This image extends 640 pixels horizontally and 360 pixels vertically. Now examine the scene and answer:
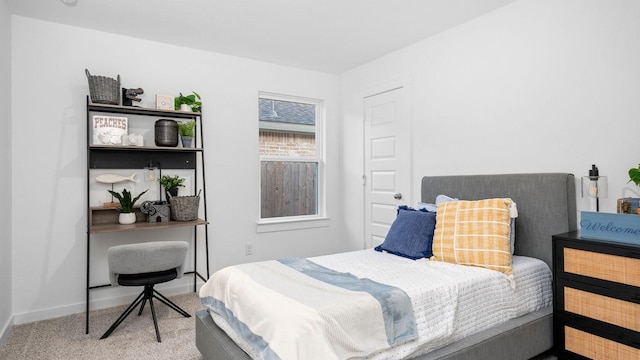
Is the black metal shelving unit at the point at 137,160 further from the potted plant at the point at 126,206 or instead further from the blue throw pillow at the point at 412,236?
the blue throw pillow at the point at 412,236

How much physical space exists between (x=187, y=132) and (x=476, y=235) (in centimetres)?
263

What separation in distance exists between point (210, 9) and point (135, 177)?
1.66 meters

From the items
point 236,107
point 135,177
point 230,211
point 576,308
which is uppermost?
point 236,107

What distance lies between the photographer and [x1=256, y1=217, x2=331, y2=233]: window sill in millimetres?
4051

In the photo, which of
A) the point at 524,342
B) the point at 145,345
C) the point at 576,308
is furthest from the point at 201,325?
the point at 576,308

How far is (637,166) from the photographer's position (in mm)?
2135

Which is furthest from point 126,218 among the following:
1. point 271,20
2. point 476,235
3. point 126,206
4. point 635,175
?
point 635,175

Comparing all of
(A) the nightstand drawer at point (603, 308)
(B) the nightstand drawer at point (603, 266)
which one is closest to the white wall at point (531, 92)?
(B) the nightstand drawer at point (603, 266)

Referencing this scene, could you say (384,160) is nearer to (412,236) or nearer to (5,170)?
(412,236)

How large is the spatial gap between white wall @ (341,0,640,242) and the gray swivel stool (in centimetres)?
229

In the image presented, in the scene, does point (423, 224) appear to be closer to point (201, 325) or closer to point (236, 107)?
point (201, 325)

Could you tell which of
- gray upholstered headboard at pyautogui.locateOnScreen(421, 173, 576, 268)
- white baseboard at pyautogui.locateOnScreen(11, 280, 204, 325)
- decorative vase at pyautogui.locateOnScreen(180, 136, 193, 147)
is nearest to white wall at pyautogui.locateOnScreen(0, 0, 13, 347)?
white baseboard at pyautogui.locateOnScreen(11, 280, 204, 325)

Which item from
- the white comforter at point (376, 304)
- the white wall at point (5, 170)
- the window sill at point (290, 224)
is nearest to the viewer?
the white comforter at point (376, 304)

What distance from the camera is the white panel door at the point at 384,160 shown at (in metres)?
3.67
